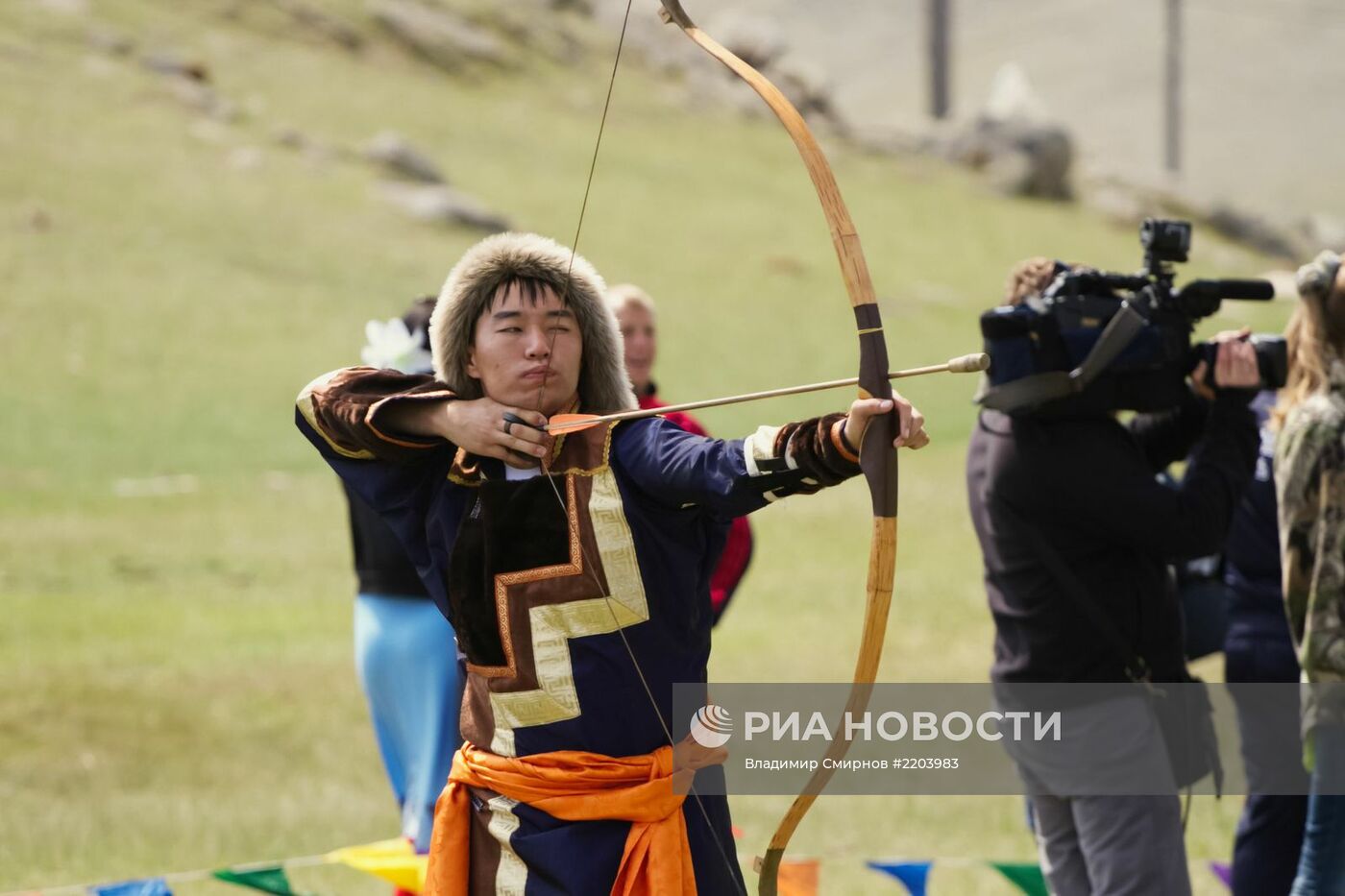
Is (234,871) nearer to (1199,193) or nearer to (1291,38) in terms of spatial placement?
(1199,193)

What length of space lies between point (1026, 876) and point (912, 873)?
0.31 m

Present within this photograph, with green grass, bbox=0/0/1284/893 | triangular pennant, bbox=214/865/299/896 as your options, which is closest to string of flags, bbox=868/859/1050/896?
green grass, bbox=0/0/1284/893

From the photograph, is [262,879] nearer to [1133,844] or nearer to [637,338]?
[637,338]

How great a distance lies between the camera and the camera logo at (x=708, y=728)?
2639 mm

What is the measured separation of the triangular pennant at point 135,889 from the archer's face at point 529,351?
2.03 metres

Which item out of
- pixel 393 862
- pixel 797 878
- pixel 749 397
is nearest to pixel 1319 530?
pixel 797 878

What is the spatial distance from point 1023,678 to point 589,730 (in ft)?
3.69

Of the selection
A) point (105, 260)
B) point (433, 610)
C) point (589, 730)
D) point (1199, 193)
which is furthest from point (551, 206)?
point (589, 730)

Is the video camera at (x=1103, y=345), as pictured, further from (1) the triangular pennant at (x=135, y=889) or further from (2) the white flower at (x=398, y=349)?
(1) the triangular pennant at (x=135, y=889)

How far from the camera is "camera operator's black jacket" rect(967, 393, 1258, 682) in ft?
10.4

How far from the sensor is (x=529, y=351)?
104 inches

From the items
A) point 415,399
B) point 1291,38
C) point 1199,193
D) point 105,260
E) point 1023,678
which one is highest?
point 1291,38

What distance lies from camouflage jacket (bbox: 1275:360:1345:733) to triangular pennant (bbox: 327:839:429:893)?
2037 mm

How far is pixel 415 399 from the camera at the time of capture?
8.84 ft
